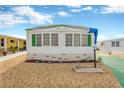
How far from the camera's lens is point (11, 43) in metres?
18.4

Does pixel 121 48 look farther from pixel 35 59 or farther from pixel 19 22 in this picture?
pixel 19 22

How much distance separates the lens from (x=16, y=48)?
19000mm

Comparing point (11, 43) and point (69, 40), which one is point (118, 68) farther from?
point (11, 43)

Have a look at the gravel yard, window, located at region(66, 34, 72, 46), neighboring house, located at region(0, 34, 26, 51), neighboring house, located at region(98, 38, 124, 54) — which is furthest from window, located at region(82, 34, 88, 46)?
neighboring house, located at region(0, 34, 26, 51)

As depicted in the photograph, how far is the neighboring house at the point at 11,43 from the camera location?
1760 centimetres

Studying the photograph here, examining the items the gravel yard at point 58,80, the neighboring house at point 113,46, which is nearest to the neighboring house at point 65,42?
the gravel yard at point 58,80

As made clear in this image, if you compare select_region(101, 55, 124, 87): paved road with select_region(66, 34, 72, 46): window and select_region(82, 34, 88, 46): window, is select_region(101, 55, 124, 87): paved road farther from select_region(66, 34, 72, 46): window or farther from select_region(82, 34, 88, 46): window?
select_region(66, 34, 72, 46): window

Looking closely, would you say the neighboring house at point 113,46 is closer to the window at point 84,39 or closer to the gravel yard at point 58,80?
the window at point 84,39

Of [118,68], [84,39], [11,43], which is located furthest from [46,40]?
[11,43]

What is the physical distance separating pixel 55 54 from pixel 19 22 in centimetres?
362

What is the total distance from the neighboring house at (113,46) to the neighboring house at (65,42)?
6.13 metres

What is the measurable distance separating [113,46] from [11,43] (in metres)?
10.2
